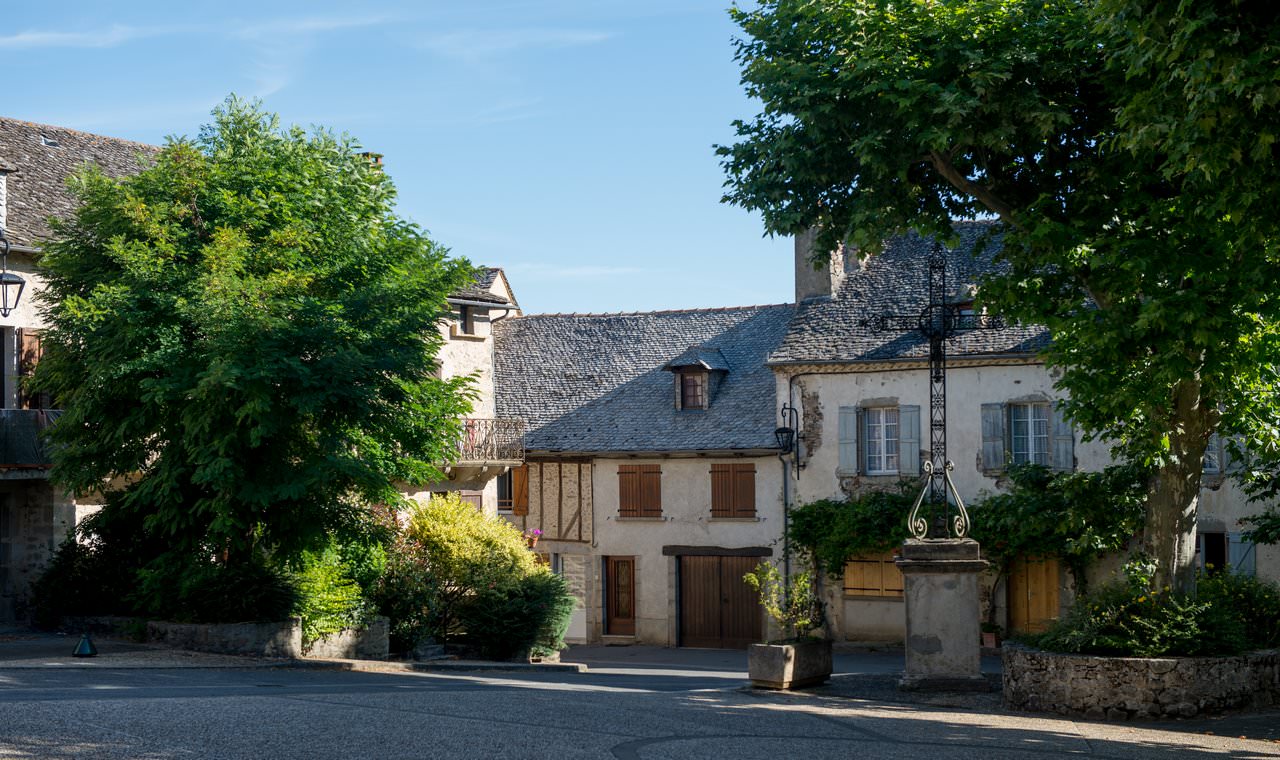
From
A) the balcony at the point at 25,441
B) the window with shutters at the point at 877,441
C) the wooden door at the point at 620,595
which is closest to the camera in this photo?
the balcony at the point at 25,441

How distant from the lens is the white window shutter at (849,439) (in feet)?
100

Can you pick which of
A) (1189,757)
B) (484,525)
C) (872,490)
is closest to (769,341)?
(872,490)

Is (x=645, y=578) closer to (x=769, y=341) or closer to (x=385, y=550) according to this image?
(x=769, y=341)

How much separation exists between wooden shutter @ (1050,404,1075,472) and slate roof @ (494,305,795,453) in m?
6.37

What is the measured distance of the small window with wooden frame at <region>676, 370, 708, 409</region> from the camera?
3394 cm

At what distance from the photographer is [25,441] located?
70.7 ft

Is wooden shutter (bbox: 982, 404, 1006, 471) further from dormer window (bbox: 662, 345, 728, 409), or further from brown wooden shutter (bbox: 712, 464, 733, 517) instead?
dormer window (bbox: 662, 345, 728, 409)

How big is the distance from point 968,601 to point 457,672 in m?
8.38

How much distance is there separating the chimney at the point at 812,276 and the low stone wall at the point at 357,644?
→ 48.1 feet

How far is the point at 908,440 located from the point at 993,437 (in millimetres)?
1891

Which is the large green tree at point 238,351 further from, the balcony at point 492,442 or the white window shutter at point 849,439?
the white window shutter at point 849,439

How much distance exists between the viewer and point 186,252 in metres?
19.0

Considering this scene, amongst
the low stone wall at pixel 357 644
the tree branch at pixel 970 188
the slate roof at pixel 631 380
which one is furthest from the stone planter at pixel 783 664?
the slate roof at pixel 631 380

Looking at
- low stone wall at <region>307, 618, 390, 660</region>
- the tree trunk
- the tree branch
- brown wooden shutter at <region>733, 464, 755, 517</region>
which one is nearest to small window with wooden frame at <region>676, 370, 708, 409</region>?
brown wooden shutter at <region>733, 464, 755, 517</region>
